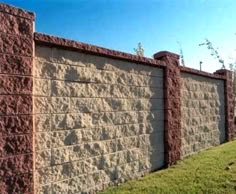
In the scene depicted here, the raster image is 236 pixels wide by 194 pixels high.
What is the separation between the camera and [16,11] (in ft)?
13.1

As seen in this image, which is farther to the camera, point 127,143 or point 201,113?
point 201,113

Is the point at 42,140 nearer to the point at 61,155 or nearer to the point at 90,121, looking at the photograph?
the point at 61,155

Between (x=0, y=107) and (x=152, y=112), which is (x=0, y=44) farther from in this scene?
(x=152, y=112)

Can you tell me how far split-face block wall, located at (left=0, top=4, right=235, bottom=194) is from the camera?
12.8ft

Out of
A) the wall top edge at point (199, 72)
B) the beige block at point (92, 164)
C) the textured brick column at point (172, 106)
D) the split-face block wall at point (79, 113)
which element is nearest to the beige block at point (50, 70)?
the split-face block wall at point (79, 113)

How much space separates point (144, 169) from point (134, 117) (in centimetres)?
107

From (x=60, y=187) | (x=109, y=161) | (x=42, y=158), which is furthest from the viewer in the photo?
(x=109, y=161)

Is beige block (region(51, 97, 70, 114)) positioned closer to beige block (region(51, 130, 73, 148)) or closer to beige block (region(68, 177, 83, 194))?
beige block (region(51, 130, 73, 148))

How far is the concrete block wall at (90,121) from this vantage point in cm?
443

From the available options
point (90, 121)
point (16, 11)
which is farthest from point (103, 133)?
point (16, 11)

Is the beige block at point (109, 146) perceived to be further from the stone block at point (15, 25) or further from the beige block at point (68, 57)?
the stone block at point (15, 25)

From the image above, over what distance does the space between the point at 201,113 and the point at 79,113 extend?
4890 millimetres

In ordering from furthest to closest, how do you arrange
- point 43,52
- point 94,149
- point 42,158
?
1. point 94,149
2. point 43,52
3. point 42,158

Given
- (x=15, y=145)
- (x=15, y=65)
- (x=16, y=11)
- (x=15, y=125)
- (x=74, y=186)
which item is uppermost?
(x=16, y=11)
